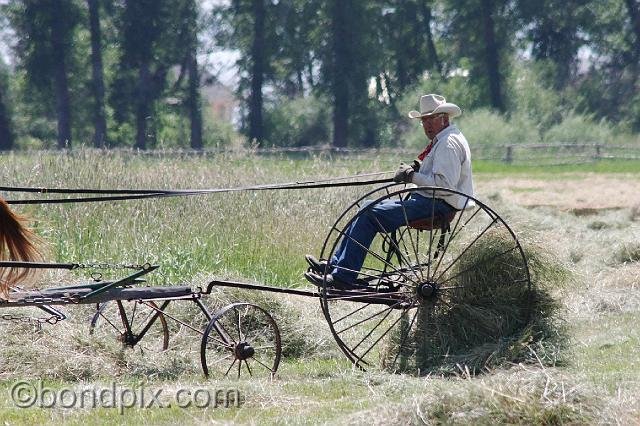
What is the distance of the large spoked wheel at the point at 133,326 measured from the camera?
28.6ft

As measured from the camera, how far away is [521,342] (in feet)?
26.8

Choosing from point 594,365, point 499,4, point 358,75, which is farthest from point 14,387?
point 499,4

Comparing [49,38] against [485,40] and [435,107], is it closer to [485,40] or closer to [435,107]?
[485,40]

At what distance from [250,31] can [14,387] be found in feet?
149

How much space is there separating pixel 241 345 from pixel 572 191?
17937mm

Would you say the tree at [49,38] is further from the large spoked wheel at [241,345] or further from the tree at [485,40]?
the large spoked wheel at [241,345]

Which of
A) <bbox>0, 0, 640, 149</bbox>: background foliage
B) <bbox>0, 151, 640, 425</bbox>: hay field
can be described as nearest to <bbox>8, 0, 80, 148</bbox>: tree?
<bbox>0, 0, 640, 149</bbox>: background foliage

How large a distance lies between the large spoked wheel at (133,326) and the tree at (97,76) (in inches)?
1442

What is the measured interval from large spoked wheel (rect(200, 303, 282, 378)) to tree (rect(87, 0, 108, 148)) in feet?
123

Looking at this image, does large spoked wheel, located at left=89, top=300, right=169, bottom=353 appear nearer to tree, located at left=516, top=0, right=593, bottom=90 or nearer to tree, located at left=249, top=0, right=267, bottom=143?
tree, located at left=249, top=0, right=267, bottom=143

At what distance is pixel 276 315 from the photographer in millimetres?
9516

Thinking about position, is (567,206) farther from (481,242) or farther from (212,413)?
(212,413)

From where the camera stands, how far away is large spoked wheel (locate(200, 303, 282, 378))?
26.5 ft

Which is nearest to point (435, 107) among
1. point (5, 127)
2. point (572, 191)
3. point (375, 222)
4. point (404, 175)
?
point (404, 175)
